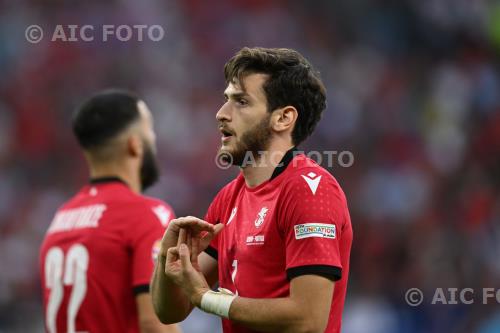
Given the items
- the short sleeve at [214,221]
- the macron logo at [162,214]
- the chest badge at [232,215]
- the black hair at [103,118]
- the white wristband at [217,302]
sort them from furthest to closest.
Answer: the black hair at [103,118] → the macron logo at [162,214] → the short sleeve at [214,221] → the chest badge at [232,215] → the white wristband at [217,302]

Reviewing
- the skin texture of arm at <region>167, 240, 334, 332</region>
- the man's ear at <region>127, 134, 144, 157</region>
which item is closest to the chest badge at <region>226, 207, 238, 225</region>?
the skin texture of arm at <region>167, 240, 334, 332</region>

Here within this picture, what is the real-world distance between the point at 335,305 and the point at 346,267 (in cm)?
15

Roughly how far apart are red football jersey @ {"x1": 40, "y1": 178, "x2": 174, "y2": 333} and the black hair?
1.53 feet

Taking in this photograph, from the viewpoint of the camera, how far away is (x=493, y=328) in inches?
350

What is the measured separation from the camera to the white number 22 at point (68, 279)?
4516 mm

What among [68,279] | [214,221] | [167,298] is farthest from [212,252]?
[68,279]

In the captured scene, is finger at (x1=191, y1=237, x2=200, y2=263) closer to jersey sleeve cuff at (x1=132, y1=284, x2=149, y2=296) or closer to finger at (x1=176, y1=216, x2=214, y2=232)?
finger at (x1=176, y1=216, x2=214, y2=232)

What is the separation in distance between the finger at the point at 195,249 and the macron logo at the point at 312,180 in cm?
49

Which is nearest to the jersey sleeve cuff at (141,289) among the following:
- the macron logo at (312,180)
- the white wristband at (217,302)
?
the white wristband at (217,302)

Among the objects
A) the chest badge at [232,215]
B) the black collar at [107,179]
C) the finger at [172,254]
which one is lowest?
the finger at [172,254]

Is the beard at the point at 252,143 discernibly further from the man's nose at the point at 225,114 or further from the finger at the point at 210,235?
the finger at the point at 210,235

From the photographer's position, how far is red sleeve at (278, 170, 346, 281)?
3.15 m

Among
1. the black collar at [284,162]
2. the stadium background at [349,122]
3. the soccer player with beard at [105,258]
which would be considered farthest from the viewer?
the stadium background at [349,122]

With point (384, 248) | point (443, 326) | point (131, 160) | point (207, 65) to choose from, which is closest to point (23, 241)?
point (207, 65)
